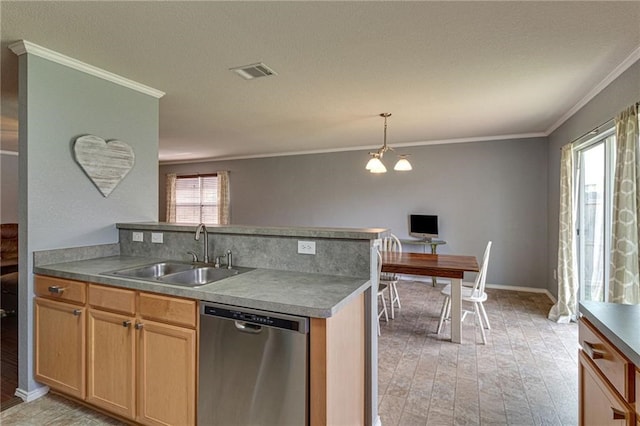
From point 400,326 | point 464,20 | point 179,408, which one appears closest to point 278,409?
point 179,408

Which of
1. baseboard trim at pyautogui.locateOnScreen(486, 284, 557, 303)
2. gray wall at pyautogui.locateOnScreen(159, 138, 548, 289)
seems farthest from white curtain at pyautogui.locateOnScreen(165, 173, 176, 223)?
baseboard trim at pyautogui.locateOnScreen(486, 284, 557, 303)

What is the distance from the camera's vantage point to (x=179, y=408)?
1.74 metres

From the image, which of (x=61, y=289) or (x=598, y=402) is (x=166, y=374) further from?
(x=598, y=402)

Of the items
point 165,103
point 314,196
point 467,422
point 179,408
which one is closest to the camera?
point 179,408

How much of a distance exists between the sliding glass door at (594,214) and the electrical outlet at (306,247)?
283cm

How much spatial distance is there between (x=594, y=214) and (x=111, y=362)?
456 cm

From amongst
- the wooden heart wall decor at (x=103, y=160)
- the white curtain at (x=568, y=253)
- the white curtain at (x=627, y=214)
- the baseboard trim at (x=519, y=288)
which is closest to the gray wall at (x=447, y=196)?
the baseboard trim at (x=519, y=288)

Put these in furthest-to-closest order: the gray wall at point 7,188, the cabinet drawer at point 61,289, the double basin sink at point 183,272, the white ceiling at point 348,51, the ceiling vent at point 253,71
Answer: the gray wall at point 7,188 → the ceiling vent at point 253,71 → the double basin sink at point 183,272 → the cabinet drawer at point 61,289 → the white ceiling at point 348,51

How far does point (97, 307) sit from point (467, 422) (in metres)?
2.35

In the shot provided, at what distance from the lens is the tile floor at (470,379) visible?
6.86ft

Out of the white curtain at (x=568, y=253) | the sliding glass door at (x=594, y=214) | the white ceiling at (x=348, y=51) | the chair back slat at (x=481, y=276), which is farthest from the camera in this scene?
the white curtain at (x=568, y=253)

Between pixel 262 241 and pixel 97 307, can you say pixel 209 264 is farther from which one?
pixel 97 307

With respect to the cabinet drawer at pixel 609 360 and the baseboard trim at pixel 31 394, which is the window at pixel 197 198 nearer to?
the baseboard trim at pixel 31 394

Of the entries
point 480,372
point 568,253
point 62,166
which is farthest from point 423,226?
point 62,166
